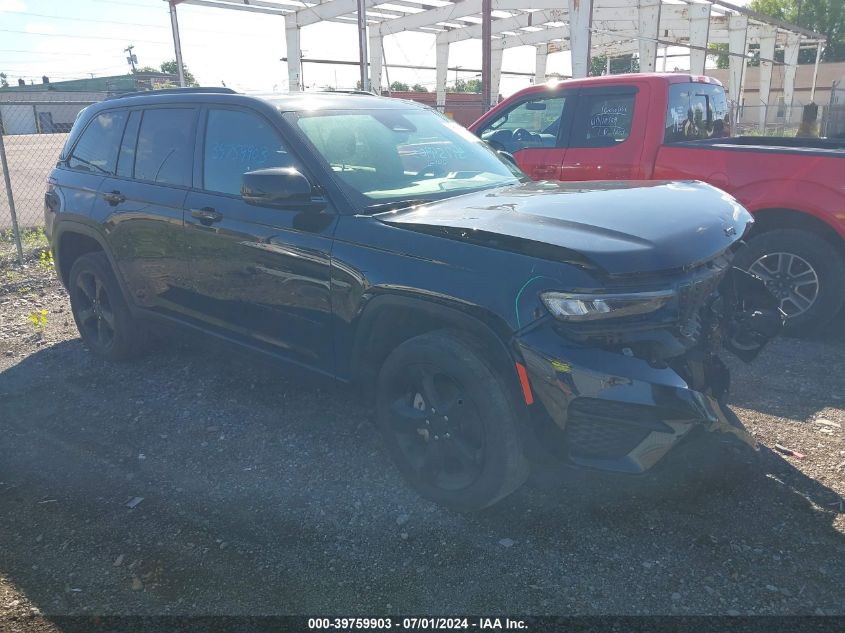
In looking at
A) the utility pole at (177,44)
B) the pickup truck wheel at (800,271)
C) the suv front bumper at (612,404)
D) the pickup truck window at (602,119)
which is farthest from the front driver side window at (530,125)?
the utility pole at (177,44)

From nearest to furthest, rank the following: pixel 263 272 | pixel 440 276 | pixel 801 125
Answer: pixel 440 276 → pixel 263 272 → pixel 801 125

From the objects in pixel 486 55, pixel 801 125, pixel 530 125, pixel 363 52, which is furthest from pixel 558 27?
pixel 530 125

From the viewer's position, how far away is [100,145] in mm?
5055

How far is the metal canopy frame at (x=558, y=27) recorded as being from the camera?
58.3 ft

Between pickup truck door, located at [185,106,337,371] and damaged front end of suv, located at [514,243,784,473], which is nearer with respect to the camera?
damaged front end of suv, located at [514,243,784,473]

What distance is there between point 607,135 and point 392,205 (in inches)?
138

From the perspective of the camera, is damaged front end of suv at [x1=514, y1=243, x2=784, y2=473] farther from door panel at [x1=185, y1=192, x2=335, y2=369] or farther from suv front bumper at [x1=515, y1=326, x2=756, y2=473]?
door panel at [x1=185, y1=192, x2=335, y2=369]

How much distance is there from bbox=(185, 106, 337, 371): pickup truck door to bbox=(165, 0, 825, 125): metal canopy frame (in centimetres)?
1168

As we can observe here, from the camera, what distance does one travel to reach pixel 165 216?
4293 millimetres

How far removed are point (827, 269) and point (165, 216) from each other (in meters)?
4.68

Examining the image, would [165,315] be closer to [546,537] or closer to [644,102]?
[546,537]

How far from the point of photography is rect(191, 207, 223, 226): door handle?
3.94m

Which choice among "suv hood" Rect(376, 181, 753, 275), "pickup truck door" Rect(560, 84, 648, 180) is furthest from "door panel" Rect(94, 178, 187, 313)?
"pickup truck door" Rect(560, 84, 648, 180)

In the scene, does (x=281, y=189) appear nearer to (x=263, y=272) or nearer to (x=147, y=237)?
(x=263, y=272)
